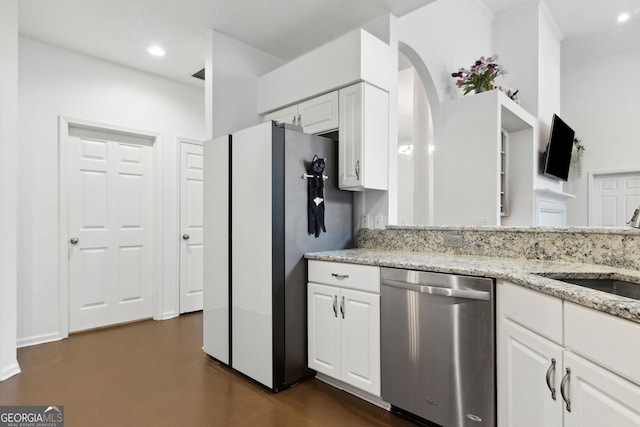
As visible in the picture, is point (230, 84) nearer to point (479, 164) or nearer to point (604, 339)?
point (479, 164)

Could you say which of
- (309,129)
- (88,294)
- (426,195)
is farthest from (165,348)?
(426,195)

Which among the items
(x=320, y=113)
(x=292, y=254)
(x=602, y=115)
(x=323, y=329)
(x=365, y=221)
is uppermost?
(x=602, y=115)

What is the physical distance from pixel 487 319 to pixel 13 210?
3213mm

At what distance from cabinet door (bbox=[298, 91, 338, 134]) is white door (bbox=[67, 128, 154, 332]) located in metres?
2.13

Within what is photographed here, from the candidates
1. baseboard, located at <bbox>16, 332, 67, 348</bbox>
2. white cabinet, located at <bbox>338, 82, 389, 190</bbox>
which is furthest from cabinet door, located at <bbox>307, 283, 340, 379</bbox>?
baseboard, located at <bbox>16, 332, 67, 348</bbox>

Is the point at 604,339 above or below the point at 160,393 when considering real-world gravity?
above

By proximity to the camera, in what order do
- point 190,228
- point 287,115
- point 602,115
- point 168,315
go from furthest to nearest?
point 602,115 → point 190,228 → point 168,315 → point 287,115

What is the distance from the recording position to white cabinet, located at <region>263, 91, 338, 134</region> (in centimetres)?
272

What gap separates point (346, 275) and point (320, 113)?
1.33 metres

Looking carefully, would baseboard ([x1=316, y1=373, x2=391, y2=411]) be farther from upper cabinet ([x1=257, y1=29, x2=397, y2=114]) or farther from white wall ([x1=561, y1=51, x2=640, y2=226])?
white wall ([x1=561, y1=51, x2=640, y2=226])

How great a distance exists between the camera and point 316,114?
112 inches

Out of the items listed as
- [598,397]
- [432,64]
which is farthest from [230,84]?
[598,397]

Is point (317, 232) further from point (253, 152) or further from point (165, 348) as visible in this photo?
point (165, 348)

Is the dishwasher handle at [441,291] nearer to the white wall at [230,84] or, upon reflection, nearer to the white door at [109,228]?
the white wall at [230,84]
